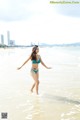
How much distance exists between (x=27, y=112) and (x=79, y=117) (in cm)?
146

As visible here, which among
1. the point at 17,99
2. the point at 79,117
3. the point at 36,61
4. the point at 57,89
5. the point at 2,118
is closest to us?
the point at 2,118

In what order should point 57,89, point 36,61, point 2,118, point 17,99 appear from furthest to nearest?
point 57,89 < point 36,61 < point 17,99 < point 2,118

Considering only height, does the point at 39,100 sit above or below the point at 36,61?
below

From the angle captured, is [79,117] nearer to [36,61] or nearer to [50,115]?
[50,115]

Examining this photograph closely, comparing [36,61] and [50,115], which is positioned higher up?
[36,61]

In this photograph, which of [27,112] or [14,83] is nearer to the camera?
[27,112]

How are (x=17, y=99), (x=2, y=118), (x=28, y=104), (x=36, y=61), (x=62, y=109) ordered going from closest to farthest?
(x=2, y=118) → (x=62, y=109) → (x=28, y=104) → (x=17, y=99) → (x=36, y=61)

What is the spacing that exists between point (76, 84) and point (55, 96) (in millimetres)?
2843

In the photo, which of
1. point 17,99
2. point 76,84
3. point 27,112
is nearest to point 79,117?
point 27,112

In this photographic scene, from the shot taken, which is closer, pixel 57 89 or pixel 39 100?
pixel 39 100

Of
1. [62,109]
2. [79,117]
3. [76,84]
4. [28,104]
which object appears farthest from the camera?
[76,84]

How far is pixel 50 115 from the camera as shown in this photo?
834 cm

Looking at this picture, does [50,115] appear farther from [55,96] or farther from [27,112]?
[55,96]

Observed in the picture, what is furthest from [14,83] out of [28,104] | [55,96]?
[28,104]
